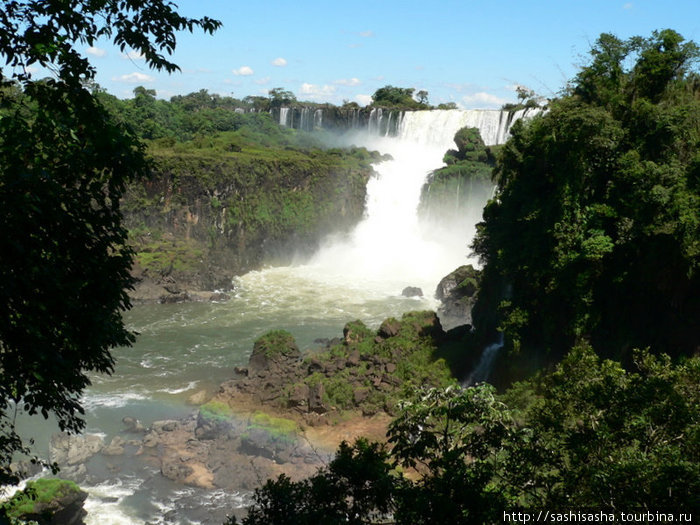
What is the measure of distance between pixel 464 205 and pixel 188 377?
87.0ft

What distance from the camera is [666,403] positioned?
23.0 ft

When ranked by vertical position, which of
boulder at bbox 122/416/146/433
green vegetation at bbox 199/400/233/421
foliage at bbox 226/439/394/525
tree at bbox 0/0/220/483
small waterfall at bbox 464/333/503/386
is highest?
tree at bbox 0/0/220/483

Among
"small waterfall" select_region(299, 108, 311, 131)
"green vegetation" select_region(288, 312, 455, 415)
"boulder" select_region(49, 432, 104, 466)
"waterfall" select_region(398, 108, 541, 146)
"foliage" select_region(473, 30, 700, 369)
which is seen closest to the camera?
"foliage" select_region(473, 30, 700, 369)

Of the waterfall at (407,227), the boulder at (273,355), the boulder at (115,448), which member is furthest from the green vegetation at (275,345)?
the waterfall at (407,227)

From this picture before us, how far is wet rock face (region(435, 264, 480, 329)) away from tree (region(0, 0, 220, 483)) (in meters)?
25.5

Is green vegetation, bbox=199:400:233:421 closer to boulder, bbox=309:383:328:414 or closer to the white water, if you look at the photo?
boulder, bbox=309:383:328:414

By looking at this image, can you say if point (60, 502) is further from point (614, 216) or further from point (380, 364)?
point (614, 216)

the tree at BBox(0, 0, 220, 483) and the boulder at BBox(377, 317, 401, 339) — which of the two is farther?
the boulder at BBox(377, 317, 401, 339)

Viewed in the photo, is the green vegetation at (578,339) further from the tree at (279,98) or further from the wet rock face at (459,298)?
the tree at (279,98)

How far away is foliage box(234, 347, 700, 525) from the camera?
596 cm

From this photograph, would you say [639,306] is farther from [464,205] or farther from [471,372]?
[464,205]

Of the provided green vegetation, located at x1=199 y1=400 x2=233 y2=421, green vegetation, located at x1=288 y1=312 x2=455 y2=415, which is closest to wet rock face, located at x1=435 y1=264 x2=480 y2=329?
green vegetation, located at x1=288 y1=312 x2=455 y2=415

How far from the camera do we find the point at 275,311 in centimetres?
3297

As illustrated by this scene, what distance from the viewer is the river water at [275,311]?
1620 cm
